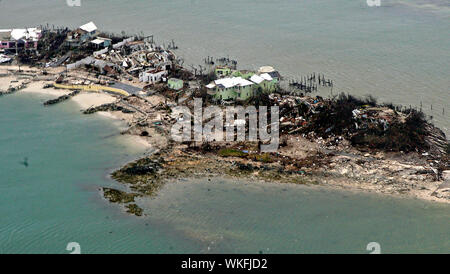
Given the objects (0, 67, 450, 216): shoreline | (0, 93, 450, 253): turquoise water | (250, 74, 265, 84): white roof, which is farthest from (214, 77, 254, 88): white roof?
(0, 93, 450, 253): turquoise water

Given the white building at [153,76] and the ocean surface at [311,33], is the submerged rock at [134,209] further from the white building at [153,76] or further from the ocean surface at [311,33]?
the ocean surface at [311,33]

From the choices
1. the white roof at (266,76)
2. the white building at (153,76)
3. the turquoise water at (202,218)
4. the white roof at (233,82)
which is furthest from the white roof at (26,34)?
the white roof at (266,76)

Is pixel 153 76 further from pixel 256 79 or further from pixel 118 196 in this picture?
pixel 118 196

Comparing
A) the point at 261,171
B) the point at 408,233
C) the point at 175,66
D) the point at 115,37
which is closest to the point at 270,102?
the point at 261,171

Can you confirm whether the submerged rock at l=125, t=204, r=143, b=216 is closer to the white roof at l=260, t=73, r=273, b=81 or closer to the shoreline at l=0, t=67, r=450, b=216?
the shoreline at l=0, t=67, r=450, b=216

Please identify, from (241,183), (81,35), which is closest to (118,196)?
(241,183)

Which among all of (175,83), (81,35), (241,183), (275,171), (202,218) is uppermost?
(81,35)
